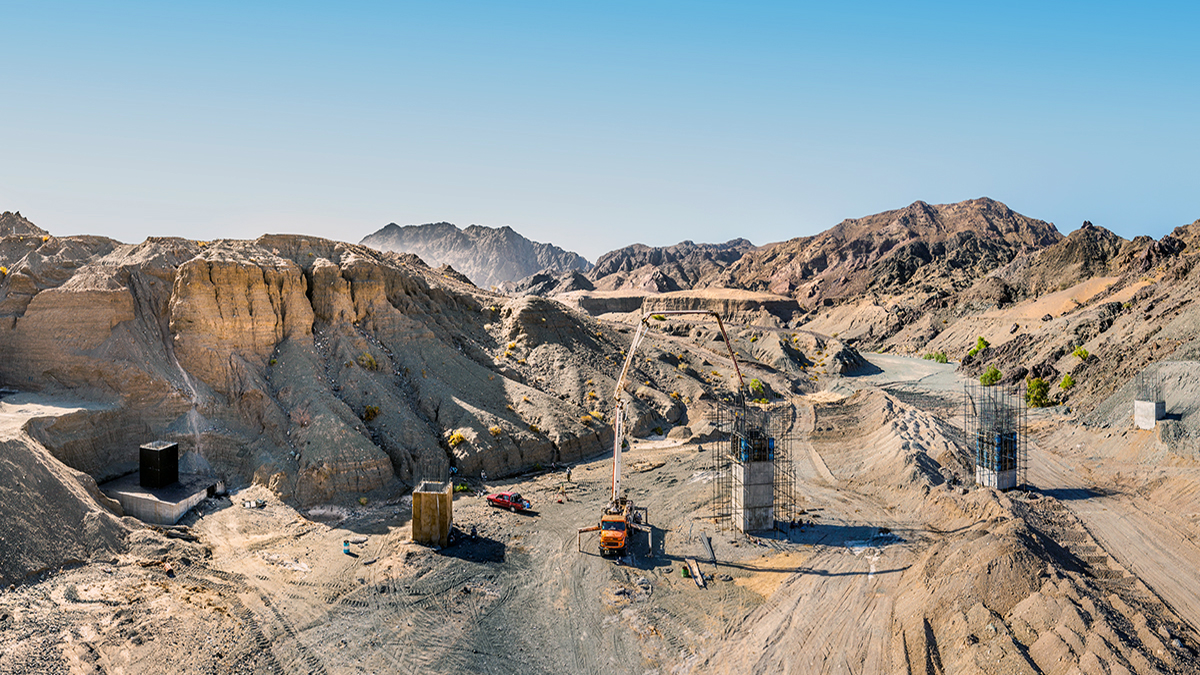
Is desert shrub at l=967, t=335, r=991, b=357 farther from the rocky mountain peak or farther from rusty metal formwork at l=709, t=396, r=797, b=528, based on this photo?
the rocky mountain peak

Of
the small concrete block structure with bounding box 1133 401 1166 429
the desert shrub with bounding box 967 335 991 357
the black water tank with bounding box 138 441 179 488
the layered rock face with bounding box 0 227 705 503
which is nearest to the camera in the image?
the black water tank with bounding box 138 441 179 488

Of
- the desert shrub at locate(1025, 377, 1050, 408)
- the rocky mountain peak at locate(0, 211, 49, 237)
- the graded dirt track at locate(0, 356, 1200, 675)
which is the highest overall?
the rocky mountain peak at locate(0, 211, 49, 237)

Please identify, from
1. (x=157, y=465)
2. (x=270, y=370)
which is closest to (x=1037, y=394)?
(x=270, y=370)

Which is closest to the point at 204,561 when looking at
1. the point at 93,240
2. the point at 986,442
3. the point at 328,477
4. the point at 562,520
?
the point at 328,477

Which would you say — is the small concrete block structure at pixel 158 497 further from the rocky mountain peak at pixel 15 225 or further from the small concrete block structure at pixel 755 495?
the rocky mountain peak at pixel 15 225

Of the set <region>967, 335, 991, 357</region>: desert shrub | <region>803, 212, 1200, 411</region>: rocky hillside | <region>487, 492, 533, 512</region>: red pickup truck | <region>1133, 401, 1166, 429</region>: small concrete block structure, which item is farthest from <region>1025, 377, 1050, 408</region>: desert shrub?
<region>487, 492, 533, 512</region>: red pickup truck

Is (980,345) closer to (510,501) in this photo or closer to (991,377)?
(991,377)

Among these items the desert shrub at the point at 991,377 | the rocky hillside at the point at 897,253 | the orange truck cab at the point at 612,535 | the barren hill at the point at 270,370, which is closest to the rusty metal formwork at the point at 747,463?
the orange truck cab at the point at 612,535
